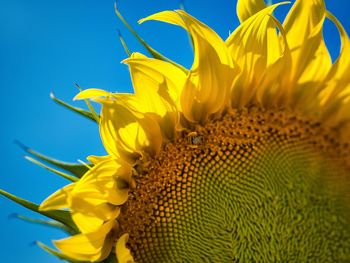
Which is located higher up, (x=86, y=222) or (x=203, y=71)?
(x=203, y=71)

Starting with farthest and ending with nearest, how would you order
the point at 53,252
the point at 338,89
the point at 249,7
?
the point at 338,89
the point at 249,7
the point at 53,252

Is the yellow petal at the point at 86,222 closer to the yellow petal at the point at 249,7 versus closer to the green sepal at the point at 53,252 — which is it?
the green sepal at the point at 53,252

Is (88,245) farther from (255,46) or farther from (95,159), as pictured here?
(255,46)

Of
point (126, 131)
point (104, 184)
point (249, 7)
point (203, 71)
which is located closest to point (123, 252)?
point (104, 184)

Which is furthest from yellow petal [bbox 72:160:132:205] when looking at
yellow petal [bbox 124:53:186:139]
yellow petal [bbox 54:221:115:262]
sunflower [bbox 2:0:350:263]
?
yellow petal [bbox 124:53:186:139]

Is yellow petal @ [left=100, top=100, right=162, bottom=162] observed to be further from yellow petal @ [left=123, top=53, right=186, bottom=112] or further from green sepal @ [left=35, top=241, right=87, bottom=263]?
green sepal @ [left=35, top=241, right=87, bottom=263]

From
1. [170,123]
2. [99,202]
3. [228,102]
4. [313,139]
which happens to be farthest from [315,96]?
[99,202]

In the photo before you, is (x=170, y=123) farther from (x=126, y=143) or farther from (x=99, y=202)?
(x=99, y=202)
